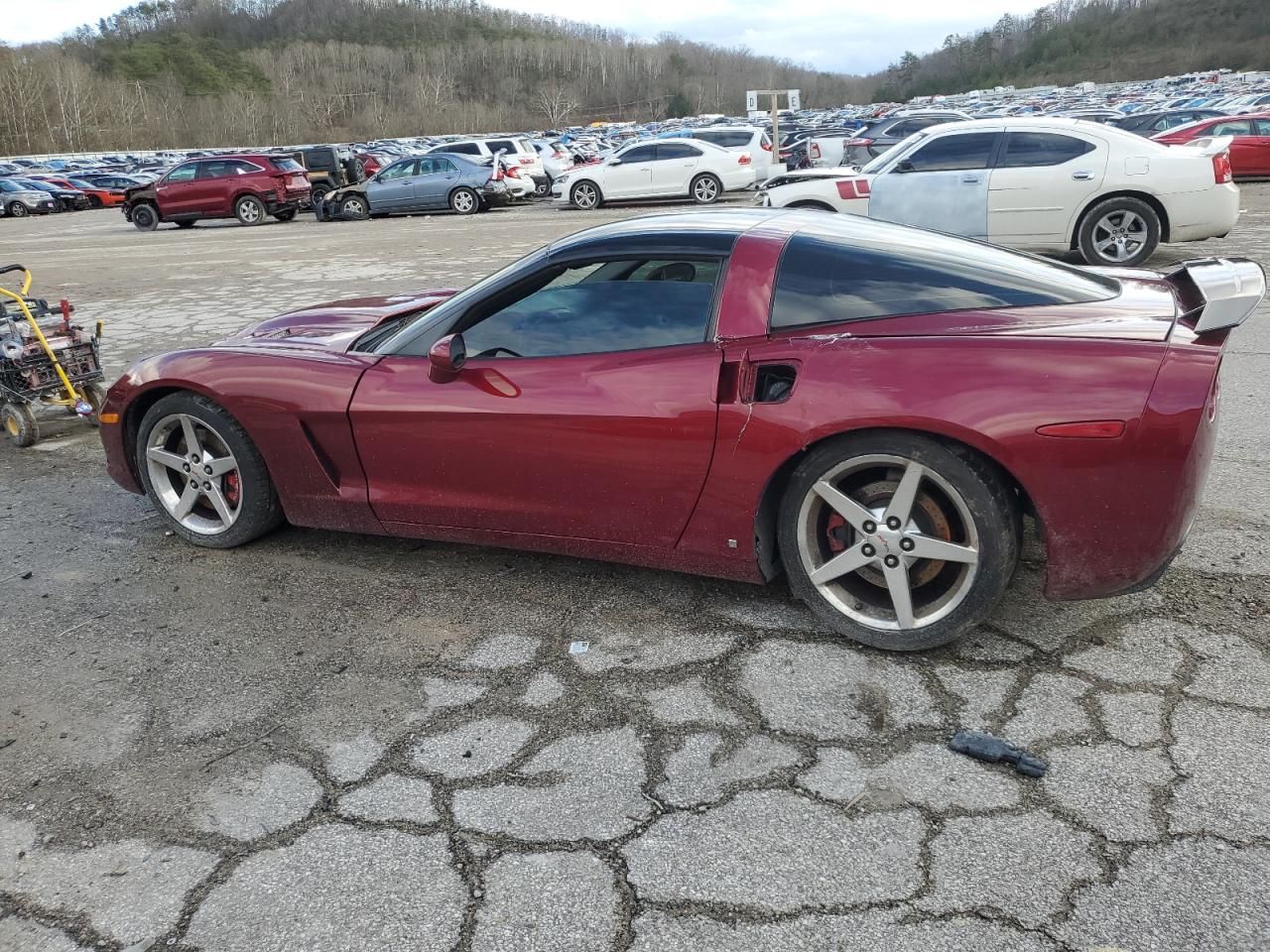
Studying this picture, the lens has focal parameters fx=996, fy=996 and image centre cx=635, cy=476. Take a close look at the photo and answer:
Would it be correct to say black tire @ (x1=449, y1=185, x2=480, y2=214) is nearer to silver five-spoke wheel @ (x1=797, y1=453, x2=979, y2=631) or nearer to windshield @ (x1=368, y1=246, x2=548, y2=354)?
windshield @ (x1=368, y1=246, x2=548, y2=354)

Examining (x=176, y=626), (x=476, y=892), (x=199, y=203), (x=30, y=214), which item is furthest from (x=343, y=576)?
(x=30, y=214)

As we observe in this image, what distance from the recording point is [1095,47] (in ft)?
456

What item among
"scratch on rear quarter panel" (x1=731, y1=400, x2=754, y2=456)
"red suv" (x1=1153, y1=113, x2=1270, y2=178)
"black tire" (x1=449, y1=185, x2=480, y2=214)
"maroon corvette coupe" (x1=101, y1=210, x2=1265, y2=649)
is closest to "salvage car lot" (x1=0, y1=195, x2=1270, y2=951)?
"maroon corvette coupe" (x1=101, y1=210, x2=1265, y2=649)

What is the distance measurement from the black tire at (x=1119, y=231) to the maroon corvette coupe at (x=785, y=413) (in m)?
7.24

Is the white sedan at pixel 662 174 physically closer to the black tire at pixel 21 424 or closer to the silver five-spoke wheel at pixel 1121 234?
the silver five-spoke wheel at pixel 1121 234

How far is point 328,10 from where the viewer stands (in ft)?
501

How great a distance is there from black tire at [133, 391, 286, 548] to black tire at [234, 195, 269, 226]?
71.4 feet

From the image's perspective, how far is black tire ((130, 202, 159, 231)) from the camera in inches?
953

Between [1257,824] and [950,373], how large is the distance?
1374mm

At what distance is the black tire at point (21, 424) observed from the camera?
6.12 m

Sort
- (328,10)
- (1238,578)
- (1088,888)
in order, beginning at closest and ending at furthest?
(1088,888), (1238,578), (328,10)

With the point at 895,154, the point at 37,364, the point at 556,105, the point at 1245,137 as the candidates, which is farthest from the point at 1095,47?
the point at 37,364

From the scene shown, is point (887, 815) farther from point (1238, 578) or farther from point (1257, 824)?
point (1238, 578)

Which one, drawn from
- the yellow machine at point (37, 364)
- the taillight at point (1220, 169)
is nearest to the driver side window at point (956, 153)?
the taillight at point (1220, 169)
